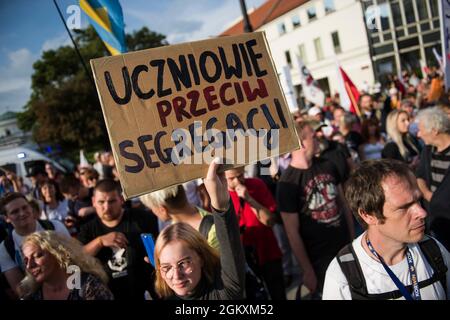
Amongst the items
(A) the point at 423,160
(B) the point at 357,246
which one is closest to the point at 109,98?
(B) the point at 357,246

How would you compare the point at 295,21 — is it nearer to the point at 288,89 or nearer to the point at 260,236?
the point at 288,89

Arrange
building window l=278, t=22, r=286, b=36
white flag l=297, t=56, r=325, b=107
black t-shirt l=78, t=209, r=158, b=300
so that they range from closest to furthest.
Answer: black t-shirt l=78, t=209, r=158, b=300 < white flag l=297, t=56, r=325, b=107 < building window l=278, t=22, r=286, b=36

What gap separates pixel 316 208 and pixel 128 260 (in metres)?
1.35

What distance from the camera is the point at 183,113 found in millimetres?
1570

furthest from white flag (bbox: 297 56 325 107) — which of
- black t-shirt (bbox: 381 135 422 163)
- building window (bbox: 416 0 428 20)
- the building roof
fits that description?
building window (bbox: 416 0 428 20)

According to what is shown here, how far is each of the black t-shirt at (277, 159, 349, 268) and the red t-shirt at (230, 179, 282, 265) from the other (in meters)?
0.25

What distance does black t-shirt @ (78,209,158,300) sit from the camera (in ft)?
8.91

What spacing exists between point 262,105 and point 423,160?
2101mm

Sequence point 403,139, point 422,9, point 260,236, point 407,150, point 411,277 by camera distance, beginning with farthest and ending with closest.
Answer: point 422,9 → point 403,139 → point 407,150 → point 260,236 → point 411,277

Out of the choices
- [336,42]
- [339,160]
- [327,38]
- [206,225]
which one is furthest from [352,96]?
[327,38]

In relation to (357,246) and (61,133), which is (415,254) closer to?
(357,246)

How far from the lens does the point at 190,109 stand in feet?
5.19

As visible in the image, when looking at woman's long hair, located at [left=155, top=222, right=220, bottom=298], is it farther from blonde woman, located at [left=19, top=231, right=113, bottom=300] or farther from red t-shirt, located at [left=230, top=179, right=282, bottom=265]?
red t-shirt, located at [left=230, top=179, right=282, bottom=265]

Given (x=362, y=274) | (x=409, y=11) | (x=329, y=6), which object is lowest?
(x=362, y=274)
